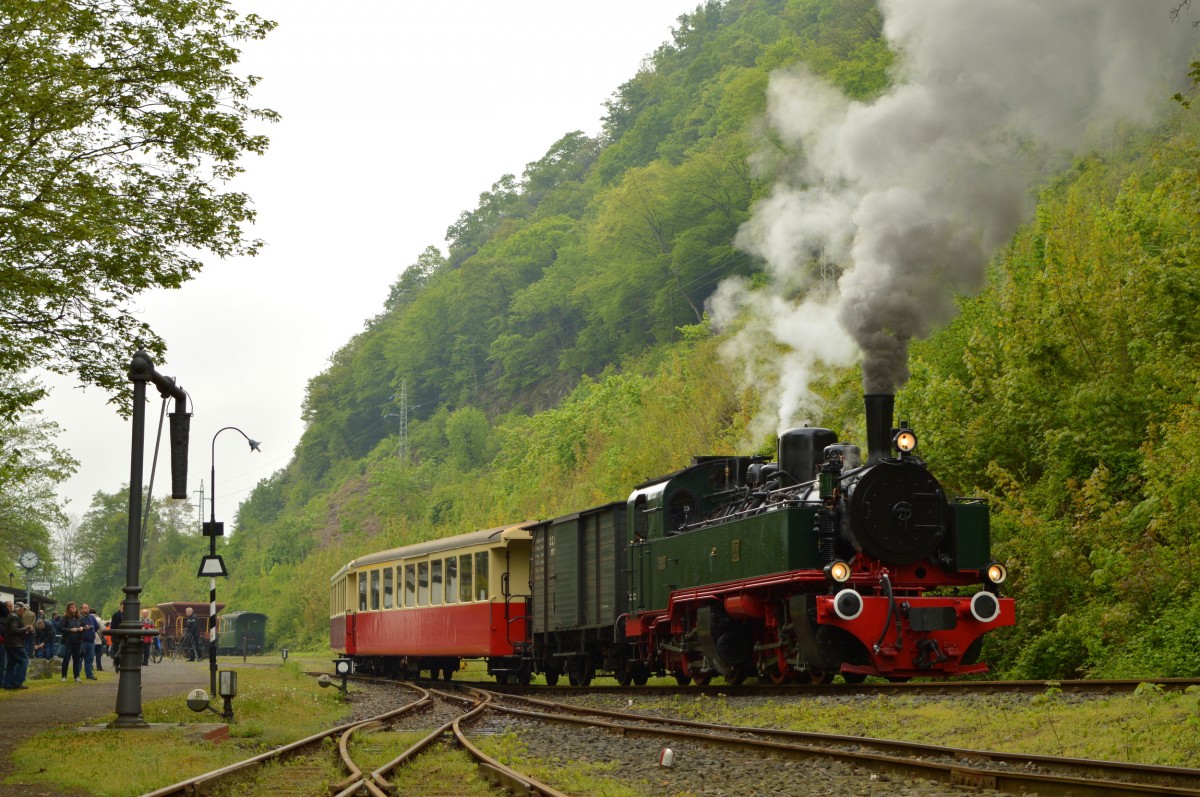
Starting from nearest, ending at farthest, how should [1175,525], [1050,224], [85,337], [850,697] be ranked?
[850,697] → [1175,525] → [85,337] → [1050,224]

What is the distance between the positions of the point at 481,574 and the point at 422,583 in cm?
357

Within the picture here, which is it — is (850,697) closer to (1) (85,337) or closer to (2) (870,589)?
(2) (870,589)

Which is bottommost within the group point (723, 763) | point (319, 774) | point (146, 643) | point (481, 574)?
point (319, 774)

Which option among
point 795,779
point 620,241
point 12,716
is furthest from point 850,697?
point 620,241

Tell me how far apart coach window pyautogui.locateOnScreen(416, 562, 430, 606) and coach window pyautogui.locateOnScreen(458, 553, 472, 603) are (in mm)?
2081

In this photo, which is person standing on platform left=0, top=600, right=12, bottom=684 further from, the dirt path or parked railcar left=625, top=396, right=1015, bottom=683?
parked railcar left=625, top=396, right=1015, bottom=683

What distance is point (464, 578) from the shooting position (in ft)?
81.9

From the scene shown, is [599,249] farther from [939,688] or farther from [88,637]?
[939,688]


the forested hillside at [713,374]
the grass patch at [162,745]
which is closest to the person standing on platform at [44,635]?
the grass patch at [162,745]

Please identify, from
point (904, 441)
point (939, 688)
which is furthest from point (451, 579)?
point (939, 688)

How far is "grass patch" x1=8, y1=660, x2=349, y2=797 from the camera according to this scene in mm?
9961

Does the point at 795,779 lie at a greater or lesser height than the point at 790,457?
lesser

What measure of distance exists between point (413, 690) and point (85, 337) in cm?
991

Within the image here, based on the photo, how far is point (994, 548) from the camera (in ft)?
60.0
